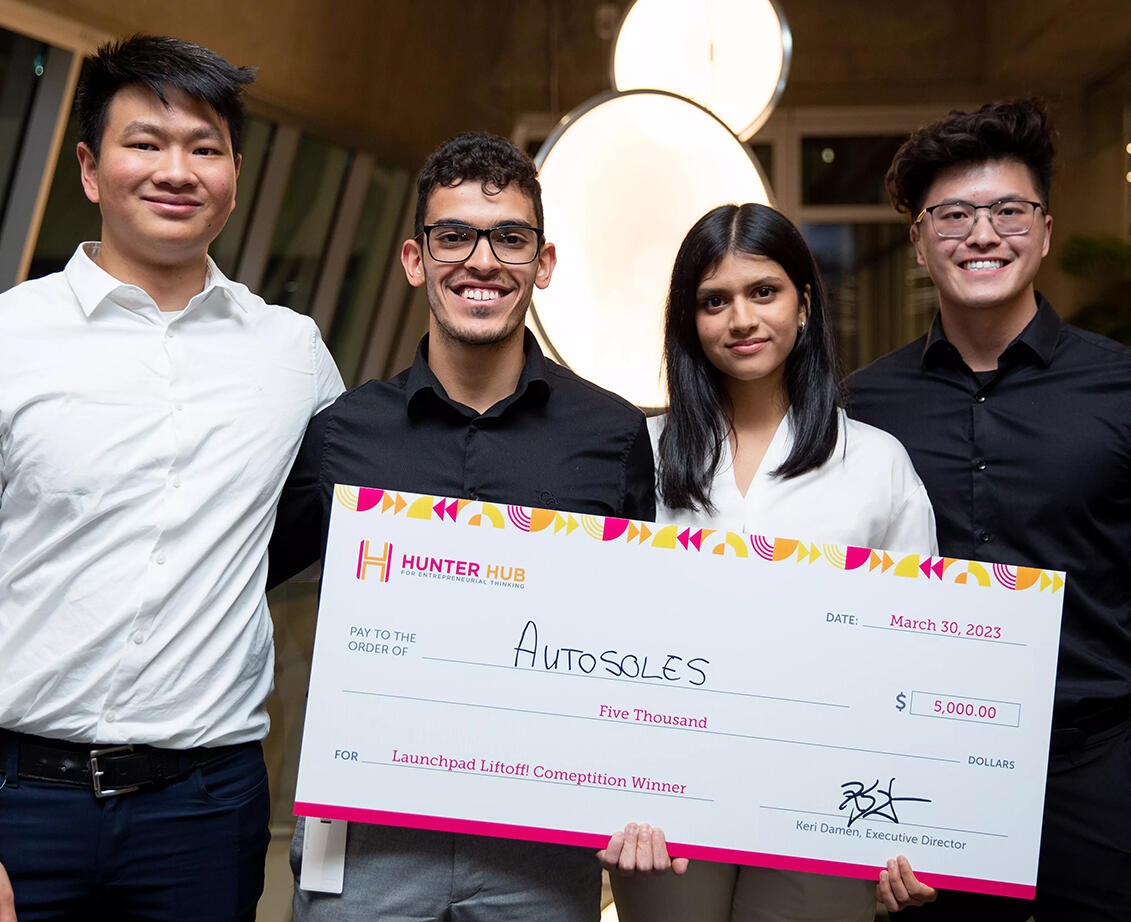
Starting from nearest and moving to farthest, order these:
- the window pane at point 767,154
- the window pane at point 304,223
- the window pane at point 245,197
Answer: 1. the window pane at point 245,197
2. the window pane at point 304,223
3. the window pane at point 767,154

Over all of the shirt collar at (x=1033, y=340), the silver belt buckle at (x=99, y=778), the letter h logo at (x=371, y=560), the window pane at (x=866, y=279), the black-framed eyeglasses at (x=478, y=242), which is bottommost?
the silver belt buckle at (x=99, y=778)

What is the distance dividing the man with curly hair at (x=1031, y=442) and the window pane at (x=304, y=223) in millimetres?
5462

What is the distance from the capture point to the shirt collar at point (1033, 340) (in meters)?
1.83

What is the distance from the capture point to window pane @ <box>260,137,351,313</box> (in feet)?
22.5

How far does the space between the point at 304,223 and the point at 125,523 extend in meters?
6.04

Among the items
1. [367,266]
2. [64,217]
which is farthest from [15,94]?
[367,266]

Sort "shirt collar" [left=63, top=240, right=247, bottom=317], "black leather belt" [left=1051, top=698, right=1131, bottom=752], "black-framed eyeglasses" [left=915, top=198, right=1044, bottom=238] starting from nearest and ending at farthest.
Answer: "shirt collar" [left=63, top=240, right=247, bottom=317]
"black leather belt" [left=1051, top=698, right=1131, bottom=752]
"black-framed eyeglasses" [left=915, top=198, right=1044, bottom=238]

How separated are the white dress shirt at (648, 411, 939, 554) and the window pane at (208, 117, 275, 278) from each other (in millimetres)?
5132

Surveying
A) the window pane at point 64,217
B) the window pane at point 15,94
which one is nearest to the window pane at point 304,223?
the window pane at point 64,217

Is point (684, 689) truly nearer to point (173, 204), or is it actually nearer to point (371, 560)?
point (371, 560)

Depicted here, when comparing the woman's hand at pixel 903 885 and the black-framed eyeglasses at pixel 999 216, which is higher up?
the black-framed eyeglasses at pixel 999 216
